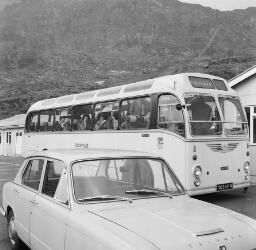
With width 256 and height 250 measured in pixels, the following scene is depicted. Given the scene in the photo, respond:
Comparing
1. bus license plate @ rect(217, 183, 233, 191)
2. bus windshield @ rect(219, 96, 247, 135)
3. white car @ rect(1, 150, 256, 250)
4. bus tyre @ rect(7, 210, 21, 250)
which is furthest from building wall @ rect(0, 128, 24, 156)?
white car @ rect(1, 150, 256, 250)

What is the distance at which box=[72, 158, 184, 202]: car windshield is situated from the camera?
16.8 feet

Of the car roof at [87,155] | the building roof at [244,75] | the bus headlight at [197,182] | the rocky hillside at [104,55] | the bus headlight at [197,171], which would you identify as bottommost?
the bus headlight at [197,182]

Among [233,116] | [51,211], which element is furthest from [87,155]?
[233,116]

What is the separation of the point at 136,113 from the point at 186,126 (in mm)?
1882

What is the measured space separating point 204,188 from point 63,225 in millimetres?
6836

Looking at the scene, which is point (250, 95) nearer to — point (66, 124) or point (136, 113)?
point (136, 113)

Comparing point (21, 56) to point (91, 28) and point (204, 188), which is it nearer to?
point (91, 28)

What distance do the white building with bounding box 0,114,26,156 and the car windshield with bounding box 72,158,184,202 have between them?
39.1 meters

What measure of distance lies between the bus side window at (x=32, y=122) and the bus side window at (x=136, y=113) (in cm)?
702

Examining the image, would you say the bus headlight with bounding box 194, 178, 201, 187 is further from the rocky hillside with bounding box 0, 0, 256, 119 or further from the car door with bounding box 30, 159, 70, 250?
the rocky hillside with bounding box 0, 0, 256, 119

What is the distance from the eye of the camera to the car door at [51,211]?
4.94 metres

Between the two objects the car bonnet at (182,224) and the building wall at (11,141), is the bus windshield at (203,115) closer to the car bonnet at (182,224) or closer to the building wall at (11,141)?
the car bonnet at (182,224)

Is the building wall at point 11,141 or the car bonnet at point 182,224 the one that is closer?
the car bonnet at point 182,224

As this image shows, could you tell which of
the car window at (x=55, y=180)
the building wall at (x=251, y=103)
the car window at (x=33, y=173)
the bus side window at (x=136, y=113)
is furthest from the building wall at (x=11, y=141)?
the car window at (x=55, y=180)
